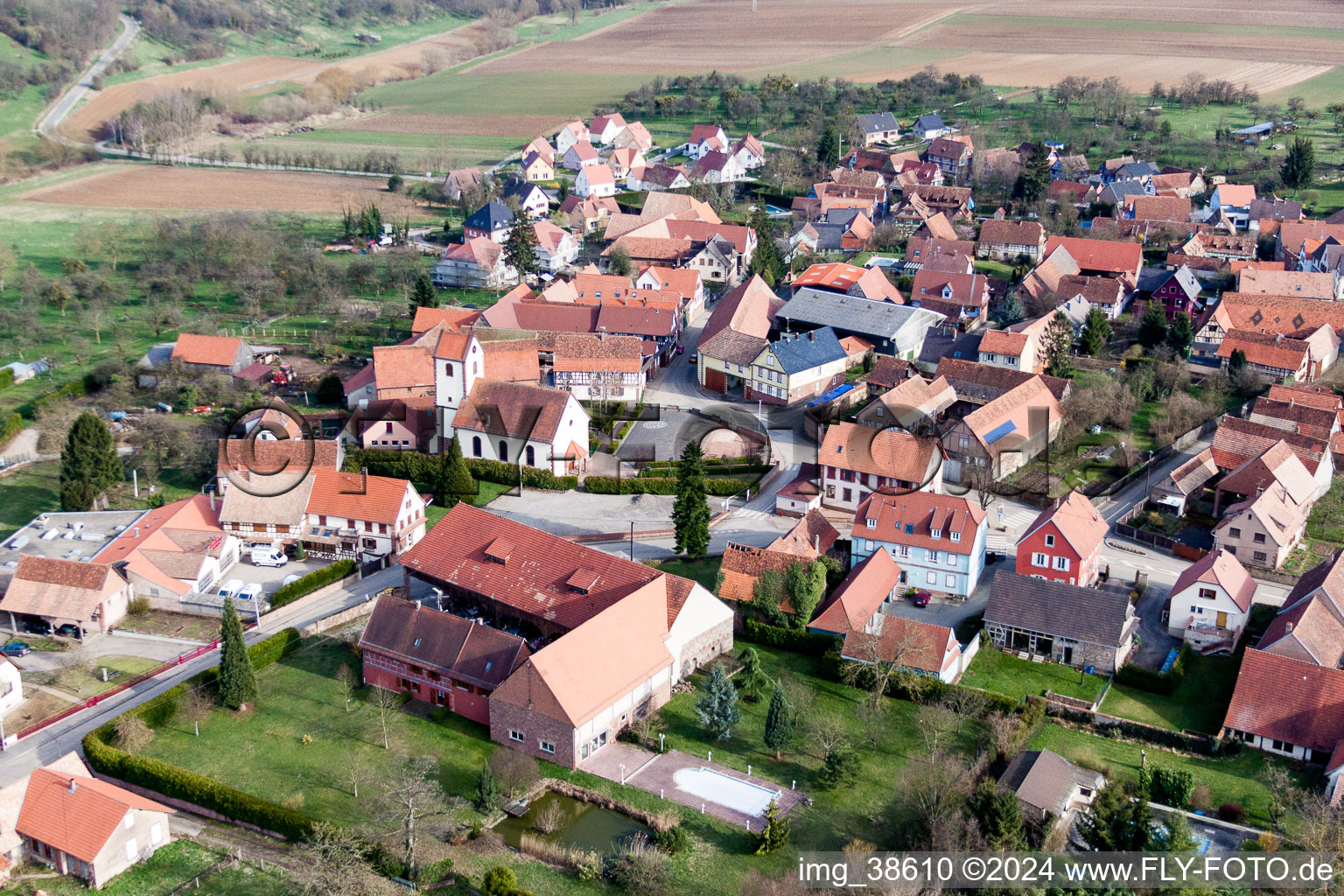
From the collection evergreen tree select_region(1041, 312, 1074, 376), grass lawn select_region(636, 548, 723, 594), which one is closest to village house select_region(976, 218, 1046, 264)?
evergreen tree select_region(1041, 312, 1074, 376)

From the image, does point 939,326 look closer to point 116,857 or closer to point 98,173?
point 116,857

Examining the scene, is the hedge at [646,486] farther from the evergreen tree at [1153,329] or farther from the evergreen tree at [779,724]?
the evergreen tree at [1153,329]

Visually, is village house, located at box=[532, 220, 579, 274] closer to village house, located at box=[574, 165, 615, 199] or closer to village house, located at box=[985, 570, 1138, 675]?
village house, located at box=[574, 165, 615, 199]

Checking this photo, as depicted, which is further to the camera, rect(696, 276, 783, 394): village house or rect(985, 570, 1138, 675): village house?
rect(696, 276, 783, 394): village house

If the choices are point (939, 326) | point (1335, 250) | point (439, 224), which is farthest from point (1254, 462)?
point (439, 224)

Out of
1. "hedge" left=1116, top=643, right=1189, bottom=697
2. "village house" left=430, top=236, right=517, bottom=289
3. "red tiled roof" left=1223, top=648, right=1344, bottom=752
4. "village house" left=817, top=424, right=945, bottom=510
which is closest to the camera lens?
"red tiled roof" left=1223, top=648, right=1344, bottom=752

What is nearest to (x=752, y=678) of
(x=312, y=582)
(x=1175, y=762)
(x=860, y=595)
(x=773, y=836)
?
(x=860, y=595)

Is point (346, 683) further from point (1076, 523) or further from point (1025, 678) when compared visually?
point (1076, 523)
